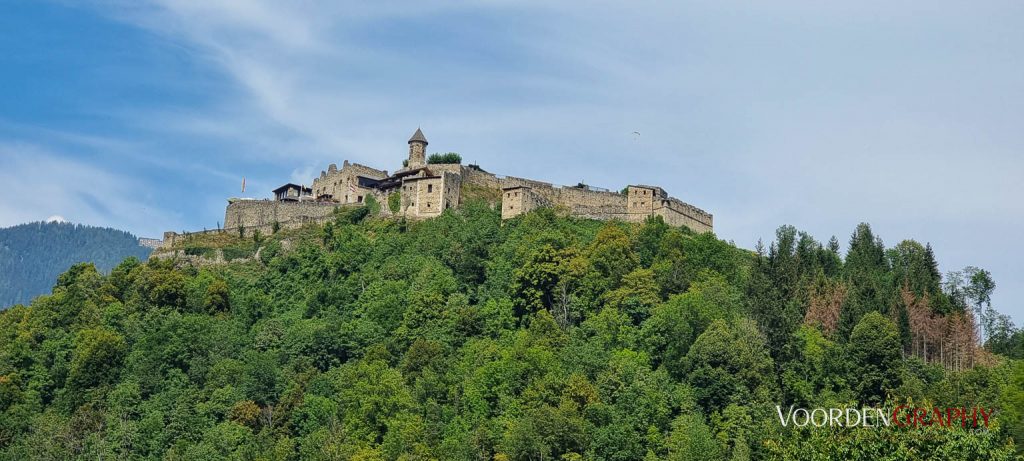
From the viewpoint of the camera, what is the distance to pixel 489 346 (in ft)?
241

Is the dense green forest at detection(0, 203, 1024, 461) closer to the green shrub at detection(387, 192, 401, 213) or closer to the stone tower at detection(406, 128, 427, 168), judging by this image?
the green shrub at detection(387, 192, 401, 213)

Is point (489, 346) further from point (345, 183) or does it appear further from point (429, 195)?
point (345, 183)

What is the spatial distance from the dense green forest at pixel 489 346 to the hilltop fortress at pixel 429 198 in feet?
7.01

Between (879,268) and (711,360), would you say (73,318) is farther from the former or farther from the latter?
(879,268)

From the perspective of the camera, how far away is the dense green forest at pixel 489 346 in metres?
64.0

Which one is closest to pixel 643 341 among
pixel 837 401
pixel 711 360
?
pixel 711 360

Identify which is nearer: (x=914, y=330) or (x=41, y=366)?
(x=914, y=330)

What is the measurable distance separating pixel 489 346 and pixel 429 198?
23.8 metres

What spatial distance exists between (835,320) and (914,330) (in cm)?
553

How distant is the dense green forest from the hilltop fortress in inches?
84.1

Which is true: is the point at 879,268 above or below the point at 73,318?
above

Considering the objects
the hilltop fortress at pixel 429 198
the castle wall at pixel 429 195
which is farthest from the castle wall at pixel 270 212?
the castle wall at pixel 429 195

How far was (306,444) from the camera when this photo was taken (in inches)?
2689

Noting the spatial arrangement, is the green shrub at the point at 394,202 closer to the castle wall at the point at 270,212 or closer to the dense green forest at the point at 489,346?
the dense green forest at the point at 489,346
